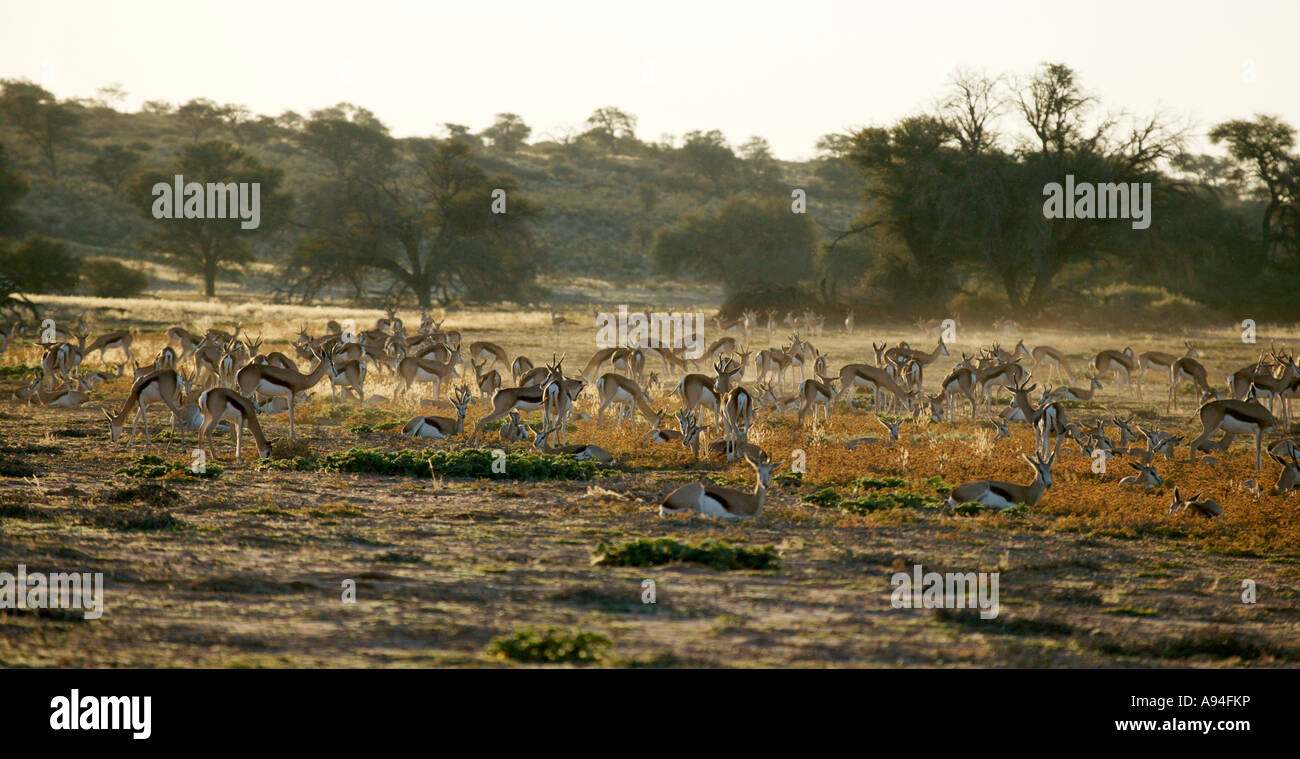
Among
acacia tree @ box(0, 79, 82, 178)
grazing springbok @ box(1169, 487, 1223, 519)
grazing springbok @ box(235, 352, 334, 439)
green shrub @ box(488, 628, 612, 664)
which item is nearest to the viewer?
green shrub @ box(488, 628, 612, 664)

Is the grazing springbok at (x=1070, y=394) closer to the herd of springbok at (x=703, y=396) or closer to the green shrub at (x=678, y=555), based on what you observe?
the herd of springbok at (x=703, y=396)

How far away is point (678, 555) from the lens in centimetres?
896

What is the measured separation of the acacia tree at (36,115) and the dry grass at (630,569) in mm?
72596

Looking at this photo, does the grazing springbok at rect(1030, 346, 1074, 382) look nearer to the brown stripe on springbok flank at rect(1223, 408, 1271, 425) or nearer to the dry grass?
the dry grass

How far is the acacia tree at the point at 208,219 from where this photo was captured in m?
54.7

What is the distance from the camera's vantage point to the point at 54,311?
37562mm

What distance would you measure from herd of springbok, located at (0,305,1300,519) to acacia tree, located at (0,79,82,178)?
58.9 metres

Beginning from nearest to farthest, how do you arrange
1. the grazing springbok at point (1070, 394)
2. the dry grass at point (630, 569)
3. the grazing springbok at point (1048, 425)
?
the dry grass at point (630, 569) < the grazing springbok at point (1048, 425) < the grazing springbok at point (1070, 394)

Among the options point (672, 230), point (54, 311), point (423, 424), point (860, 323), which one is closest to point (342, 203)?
point (672, 230)

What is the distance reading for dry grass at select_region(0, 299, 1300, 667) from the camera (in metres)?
6.68

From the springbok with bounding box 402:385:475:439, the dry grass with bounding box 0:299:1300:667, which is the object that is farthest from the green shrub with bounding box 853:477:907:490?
the springbok with bounding box 402:385:475:439

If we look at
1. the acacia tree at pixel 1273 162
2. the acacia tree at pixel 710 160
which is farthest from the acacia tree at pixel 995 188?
the acacia tree at pixel 710 160
